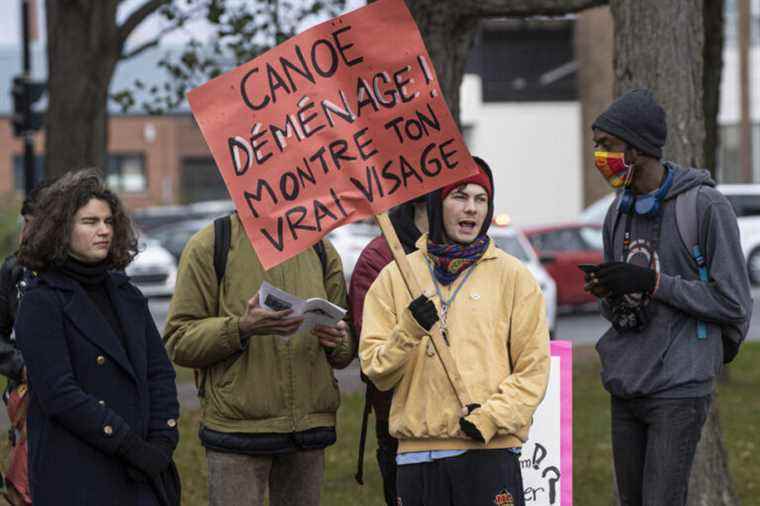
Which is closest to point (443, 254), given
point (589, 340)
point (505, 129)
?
point (589, 340)

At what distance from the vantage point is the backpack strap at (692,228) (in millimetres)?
5430

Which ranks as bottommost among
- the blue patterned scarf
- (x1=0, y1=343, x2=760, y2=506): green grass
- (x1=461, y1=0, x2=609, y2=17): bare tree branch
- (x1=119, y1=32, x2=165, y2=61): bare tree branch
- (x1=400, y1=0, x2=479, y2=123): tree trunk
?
(x1=0, y1=343, x2=760, y2=506): green grass

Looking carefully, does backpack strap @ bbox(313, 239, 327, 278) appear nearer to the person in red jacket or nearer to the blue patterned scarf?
the person in red jacket

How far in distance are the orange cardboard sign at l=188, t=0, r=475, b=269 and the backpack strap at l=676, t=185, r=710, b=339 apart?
2.63 ft

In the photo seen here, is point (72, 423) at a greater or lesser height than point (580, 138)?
lesser

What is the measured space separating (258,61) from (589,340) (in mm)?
15381

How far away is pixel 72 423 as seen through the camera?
16.3ft

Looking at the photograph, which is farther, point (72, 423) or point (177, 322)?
point (177, 322)

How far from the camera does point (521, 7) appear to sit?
9.95m

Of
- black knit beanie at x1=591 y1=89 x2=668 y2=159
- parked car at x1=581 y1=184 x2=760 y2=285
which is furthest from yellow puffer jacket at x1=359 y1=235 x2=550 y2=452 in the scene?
parked car at x1=581 y1=184 x2=760 y2=285

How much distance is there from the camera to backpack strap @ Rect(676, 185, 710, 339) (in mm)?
5430

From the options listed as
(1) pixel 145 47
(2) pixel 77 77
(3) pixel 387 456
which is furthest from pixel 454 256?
(1) pixel 145 47

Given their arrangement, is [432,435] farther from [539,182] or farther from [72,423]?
[539,182]

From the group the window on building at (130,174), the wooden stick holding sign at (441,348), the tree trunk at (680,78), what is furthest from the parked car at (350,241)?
the window on building at (130,174)
